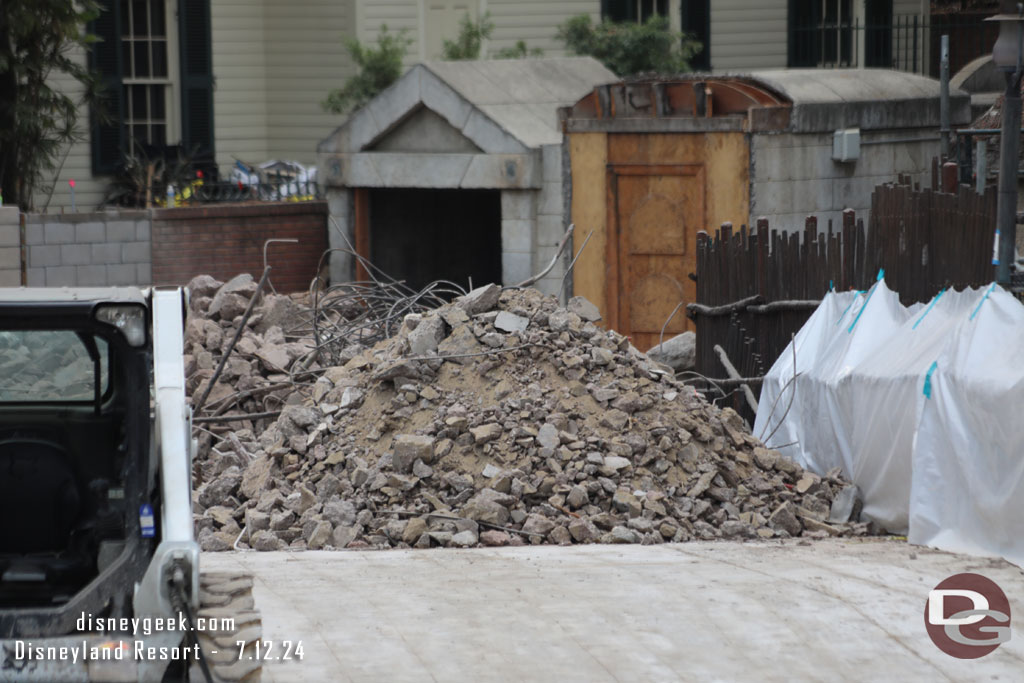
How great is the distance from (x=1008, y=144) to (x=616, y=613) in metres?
4.42

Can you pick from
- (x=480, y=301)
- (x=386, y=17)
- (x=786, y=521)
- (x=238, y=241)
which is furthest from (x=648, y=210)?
(x=386, y=17)

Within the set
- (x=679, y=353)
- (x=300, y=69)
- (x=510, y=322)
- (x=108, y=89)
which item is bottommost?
(x=679, y=353)

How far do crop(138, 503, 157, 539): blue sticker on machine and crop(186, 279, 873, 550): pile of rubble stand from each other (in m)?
3.90

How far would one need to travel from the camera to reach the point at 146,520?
16.0 ft

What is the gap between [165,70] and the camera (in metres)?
19.6

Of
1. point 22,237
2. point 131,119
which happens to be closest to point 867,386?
point 22,237

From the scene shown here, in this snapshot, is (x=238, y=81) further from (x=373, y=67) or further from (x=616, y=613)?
(x=616, y=613)

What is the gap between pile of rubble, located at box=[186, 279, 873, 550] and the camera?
351 inches

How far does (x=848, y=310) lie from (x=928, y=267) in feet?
2.98

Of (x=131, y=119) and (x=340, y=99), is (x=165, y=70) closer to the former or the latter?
(x=131, y=119)

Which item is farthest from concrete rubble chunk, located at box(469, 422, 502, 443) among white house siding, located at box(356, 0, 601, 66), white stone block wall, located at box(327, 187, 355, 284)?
white house siding, located at box(356, 0, 601, 66)

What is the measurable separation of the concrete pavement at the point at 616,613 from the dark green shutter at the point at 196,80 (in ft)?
39.6

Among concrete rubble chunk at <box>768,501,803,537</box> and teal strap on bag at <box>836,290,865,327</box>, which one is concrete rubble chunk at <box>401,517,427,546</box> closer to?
concrete rubble chunk at <box>768,501,803,537</box>

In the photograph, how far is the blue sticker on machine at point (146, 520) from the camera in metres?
4.88
